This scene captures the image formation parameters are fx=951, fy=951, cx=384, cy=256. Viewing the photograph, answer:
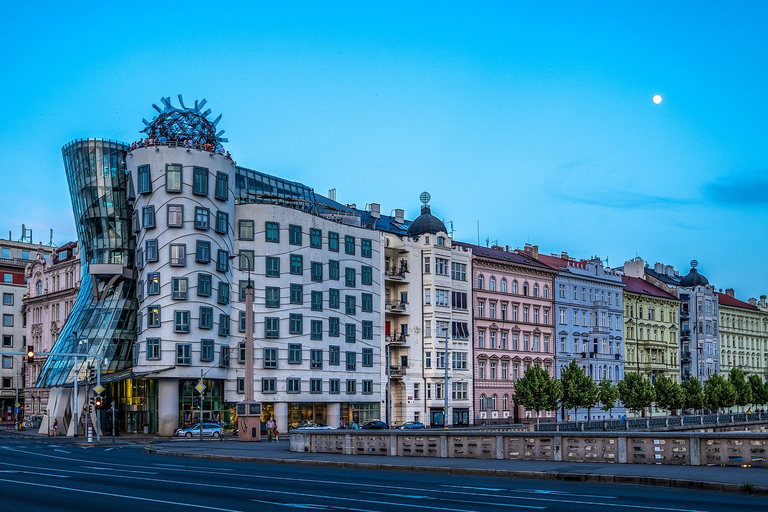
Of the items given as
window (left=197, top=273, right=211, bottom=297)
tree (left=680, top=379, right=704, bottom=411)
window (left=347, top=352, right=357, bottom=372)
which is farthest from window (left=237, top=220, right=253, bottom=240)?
tree (left=680, top=379, right=704, bottom=411)

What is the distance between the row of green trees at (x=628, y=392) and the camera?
8544 centimetres

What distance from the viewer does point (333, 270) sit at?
85625mm

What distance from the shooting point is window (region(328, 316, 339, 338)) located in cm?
8506

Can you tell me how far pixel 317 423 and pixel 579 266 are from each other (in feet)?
138

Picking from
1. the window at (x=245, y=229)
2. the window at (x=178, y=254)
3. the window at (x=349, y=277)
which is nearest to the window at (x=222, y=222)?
the window at (x=245, y=229)

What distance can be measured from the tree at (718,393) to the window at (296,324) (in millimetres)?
49049

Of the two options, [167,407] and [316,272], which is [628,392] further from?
[167,407]

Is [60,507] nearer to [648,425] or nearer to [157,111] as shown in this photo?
[157,111]

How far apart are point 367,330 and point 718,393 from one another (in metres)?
43.3

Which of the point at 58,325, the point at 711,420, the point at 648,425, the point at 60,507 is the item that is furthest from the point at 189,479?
the point at 58,325

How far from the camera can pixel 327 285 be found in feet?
279

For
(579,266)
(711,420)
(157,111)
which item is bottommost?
(711,420)

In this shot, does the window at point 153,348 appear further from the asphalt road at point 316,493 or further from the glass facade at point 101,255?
the asphalt road at point 316,493

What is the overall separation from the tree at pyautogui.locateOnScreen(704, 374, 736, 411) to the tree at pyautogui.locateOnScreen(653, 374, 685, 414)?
24.8 ft
